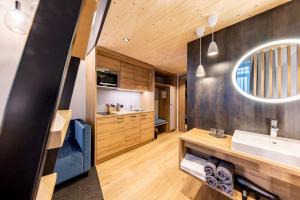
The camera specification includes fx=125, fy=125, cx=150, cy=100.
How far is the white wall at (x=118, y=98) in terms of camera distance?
2.82 meters

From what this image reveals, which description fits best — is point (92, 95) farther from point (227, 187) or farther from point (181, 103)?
point (181, 103)

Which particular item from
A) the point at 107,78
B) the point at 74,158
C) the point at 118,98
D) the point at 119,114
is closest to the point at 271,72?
the point at 119,114

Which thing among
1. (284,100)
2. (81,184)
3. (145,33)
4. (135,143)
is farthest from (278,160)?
(135,143)

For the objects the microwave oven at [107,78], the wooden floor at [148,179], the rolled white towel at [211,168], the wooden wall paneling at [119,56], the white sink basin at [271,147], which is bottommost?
the wooden floor at [148,179]

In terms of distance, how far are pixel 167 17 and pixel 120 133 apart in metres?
2.20

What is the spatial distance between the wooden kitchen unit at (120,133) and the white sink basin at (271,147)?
201cm

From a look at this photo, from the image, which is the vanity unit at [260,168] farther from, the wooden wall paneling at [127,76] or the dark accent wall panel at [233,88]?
the wooden wall paneling at [127,76]

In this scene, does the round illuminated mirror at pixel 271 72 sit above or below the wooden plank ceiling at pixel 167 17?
below

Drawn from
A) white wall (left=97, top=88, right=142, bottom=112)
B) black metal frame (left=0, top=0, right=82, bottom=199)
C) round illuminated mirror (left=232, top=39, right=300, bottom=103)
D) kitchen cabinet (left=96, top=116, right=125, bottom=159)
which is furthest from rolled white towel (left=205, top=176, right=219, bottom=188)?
white wall (left=97, top=88, right=142, bottom=112)

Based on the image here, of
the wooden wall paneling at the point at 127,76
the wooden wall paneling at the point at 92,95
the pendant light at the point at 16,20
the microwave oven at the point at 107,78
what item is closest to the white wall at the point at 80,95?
the wooden wall paneling at the point at 92,95

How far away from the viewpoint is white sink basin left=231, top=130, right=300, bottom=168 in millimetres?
901

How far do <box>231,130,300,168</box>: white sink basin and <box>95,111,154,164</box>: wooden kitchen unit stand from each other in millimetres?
2011

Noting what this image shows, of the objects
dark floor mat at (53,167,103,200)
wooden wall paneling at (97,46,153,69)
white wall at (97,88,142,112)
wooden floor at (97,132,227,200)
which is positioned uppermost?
wooden wall paneling at (97,46,153,69)

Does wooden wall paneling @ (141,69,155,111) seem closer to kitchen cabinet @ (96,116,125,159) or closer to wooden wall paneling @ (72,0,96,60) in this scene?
kitchen cabinet @ (96,116,125,159)
